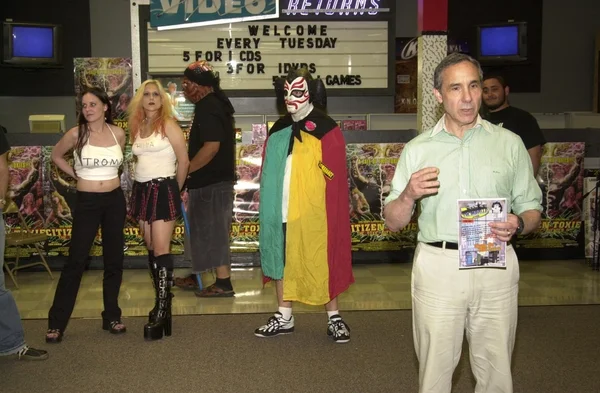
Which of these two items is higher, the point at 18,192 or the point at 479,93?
the point at 479,93

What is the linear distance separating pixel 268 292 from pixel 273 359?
189cm

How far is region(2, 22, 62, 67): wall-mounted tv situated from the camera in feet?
34.2

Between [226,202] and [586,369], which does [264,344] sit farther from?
[586,369]

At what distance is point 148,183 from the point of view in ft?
16.4

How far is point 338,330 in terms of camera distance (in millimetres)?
4859


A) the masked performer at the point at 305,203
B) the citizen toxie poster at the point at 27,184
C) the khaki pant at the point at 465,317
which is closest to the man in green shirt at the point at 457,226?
the khaki pant at the point at 465,317

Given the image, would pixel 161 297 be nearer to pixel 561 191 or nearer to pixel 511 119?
pixel 511 119

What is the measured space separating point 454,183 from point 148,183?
8.97 feet

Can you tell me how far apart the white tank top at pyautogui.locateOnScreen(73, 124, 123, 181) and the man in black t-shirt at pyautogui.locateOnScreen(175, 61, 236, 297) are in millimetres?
A: 912

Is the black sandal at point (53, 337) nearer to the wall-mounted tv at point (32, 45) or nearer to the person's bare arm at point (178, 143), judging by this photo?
the person's bare arm at point (178, 143)

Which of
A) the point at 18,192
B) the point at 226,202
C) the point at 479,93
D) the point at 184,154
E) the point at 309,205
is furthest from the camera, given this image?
the point at 18,192

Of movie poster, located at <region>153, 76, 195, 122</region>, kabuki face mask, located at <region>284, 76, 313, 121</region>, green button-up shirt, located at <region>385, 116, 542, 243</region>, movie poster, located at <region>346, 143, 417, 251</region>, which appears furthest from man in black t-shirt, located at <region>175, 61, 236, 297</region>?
green button-up shirt, located at <region>385, 116, 542, 243</region>

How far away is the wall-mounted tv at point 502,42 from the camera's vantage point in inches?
441

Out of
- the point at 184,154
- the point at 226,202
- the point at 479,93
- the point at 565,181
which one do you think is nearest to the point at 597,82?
the point at 565,181
